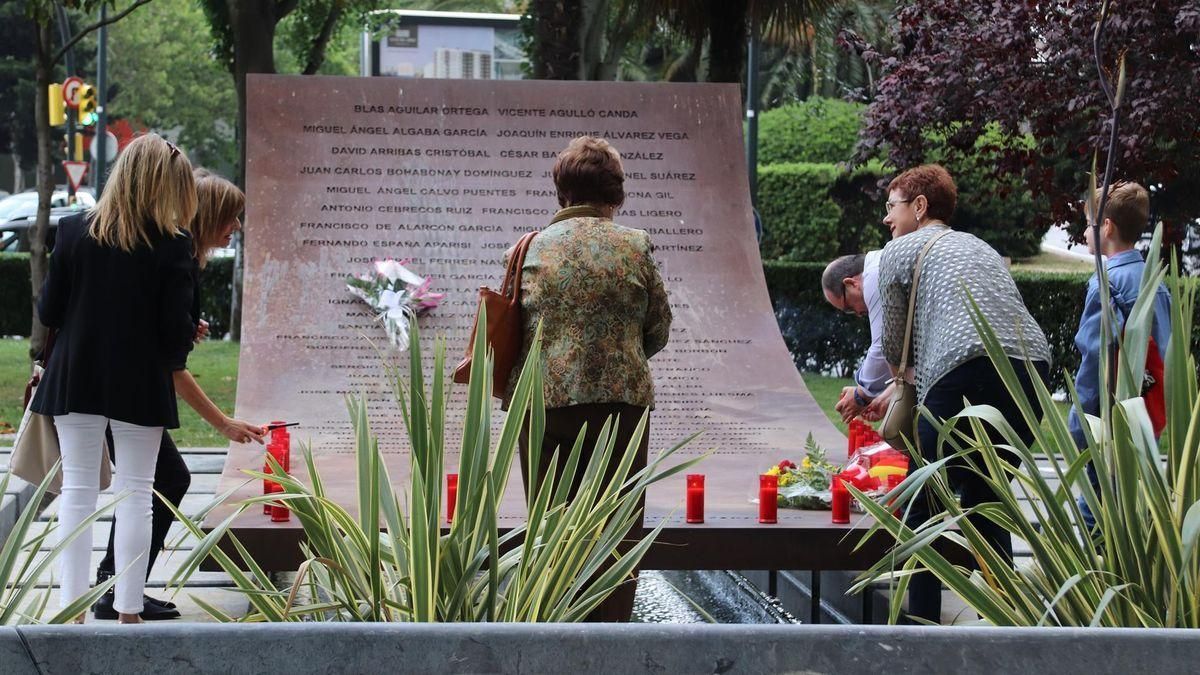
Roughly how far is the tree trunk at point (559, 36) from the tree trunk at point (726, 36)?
2.42 m

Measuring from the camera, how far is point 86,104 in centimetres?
2556

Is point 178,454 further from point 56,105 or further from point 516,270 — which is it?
point 56,105

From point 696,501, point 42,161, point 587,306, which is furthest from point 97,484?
point 42,161

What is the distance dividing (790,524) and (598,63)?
273 inches

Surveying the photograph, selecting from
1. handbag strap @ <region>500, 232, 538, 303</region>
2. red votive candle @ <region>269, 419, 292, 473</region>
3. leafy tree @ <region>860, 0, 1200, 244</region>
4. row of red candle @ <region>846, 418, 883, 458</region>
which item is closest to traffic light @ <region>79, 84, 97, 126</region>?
leafy tree @ <region>860, 0, 1200, 244</region>

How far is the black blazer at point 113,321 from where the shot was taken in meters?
4.17

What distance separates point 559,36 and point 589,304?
6.63 meters

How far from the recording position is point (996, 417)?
9.75 feet

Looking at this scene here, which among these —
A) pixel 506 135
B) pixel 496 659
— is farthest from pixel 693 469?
pixel 496 659

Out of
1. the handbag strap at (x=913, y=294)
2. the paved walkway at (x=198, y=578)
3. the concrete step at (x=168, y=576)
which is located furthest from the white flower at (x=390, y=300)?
the handbag strap at (x=913, y=294)

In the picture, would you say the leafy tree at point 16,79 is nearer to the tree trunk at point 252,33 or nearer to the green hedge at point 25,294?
the green hedge at point 25,294

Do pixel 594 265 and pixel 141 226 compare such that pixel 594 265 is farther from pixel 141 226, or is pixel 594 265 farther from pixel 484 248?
pixel 484 248

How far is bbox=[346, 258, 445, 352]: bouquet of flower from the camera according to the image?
6344 mm

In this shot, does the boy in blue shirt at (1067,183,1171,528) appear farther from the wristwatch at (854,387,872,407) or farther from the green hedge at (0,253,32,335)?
the green hedge at (0,253,32,335)
